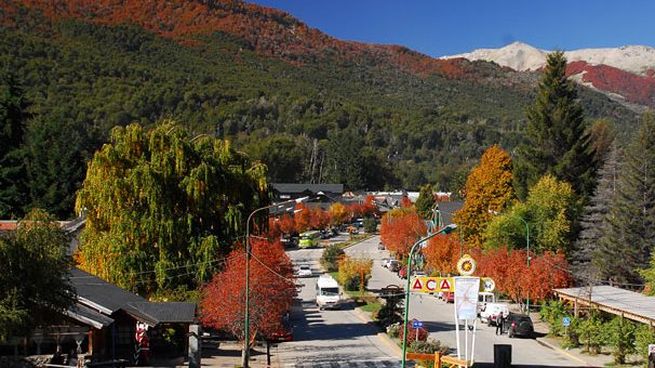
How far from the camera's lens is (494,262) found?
51.2 meters

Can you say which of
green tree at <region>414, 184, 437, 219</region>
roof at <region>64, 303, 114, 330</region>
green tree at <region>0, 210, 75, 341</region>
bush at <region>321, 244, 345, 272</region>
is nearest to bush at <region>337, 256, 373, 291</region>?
bush at <region>321, 244, 345, 272</region>

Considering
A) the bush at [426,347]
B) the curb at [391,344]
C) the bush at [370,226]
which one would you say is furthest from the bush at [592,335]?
the bush at [370,226]

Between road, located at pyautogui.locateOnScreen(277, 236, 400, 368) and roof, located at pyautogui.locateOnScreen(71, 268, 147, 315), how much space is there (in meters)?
7.42

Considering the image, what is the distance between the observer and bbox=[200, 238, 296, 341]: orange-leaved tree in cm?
3628

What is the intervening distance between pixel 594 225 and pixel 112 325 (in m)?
34.2

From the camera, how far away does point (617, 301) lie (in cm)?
3962

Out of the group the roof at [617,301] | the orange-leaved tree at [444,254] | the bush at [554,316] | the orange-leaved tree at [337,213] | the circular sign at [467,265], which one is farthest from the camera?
the orange-leaved tree at [337,213]

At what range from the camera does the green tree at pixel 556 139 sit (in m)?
66.4

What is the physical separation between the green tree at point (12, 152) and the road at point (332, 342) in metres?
29.2

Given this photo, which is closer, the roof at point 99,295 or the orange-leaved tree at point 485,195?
the roof at point 99,295

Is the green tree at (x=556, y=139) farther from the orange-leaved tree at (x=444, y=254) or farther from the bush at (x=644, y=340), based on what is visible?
the bush at (x=644, y=340)

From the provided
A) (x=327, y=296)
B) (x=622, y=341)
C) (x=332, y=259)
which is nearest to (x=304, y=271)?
(x=332, y=259)

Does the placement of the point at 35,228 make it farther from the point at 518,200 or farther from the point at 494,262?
the point at 518,200

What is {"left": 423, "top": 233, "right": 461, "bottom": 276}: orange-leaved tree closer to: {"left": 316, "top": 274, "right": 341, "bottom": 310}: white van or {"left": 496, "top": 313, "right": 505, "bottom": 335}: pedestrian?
{"left": 316, "top": 274, "right": 341, "bottom": 310}: white van
